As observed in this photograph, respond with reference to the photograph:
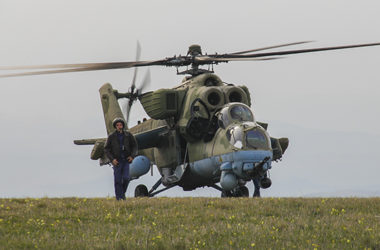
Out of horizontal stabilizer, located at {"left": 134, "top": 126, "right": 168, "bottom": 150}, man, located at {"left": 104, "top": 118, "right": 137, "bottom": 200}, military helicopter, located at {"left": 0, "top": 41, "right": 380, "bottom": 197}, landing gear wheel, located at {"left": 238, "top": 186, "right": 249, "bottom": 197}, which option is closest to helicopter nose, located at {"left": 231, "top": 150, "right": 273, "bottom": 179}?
military helicopter, located at {"left": 0, "top": 41, "right": 380, "bottom": 197}

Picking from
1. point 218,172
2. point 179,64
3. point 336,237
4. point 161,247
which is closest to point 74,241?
point 161,247

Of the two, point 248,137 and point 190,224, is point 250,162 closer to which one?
point 248,137

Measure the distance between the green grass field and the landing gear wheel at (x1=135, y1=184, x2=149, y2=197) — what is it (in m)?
11.3

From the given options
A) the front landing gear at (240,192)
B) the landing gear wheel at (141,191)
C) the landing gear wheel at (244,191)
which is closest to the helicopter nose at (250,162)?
the front landing gear at (240,192)

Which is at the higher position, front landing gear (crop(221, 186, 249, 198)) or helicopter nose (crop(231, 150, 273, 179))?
helicopter nose (crop(231, 150, 273, 179))

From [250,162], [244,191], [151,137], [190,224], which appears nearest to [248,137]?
[250,162]

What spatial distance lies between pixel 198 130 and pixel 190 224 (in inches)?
457

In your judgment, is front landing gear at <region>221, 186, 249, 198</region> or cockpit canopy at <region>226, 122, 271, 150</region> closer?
Result: cockpit canopy at <region>226, 122, 271, 150</region>

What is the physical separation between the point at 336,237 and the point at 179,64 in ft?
49.4

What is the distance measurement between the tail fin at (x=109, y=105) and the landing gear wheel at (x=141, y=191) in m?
2.94

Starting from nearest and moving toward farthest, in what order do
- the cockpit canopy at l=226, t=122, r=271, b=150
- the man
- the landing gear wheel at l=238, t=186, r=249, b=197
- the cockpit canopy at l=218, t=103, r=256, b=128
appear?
the man, the cockpit canopy at l=226, t=122, r=271, b=150, the cockpit canopy at l=218, t=103, r=256, b=128, the landing gear wheel at l=238, t=186, r=249, b=197

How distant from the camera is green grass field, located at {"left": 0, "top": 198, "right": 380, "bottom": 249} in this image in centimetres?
1208

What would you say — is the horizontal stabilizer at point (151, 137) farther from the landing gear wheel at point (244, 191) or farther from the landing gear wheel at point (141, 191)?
the landing gear wheel at point (244, 191)

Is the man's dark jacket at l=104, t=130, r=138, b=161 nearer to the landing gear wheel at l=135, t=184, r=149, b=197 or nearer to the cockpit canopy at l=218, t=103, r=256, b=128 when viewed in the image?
the cockpit canopy at l=218, t=103, r=256, b=128
